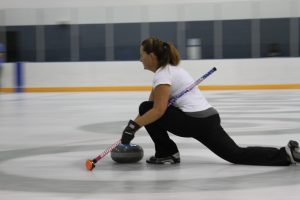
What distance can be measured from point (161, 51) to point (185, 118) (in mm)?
528

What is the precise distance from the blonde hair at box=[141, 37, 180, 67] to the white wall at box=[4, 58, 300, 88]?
14.6 m

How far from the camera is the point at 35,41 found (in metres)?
21.2

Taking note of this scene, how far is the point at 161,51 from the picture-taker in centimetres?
461

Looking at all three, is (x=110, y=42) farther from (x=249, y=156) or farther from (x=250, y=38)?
(x=249, y=156)

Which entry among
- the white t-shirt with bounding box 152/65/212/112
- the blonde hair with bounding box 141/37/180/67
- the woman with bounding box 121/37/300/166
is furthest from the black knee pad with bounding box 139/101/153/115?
the blonde hair with bounding box 141/37/180/67

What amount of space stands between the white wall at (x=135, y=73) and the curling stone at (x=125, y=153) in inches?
566

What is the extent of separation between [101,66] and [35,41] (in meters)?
2.96

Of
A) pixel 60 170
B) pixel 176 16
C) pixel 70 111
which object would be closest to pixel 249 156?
pixel 60 170

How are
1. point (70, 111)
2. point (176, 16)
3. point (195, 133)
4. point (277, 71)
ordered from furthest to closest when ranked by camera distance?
point (176, 16), point (277, 71), point (70, 111), point (195, 133)

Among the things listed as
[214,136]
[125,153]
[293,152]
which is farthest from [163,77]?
[293,152]

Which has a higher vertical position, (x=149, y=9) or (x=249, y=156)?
(x=149, y=9)

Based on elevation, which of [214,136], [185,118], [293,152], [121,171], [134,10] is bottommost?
[121,171]

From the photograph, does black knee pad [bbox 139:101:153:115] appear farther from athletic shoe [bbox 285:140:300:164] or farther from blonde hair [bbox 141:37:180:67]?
athletic shoe [bbox 285:140:300:164]

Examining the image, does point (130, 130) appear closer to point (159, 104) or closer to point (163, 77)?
point (159, 104)
